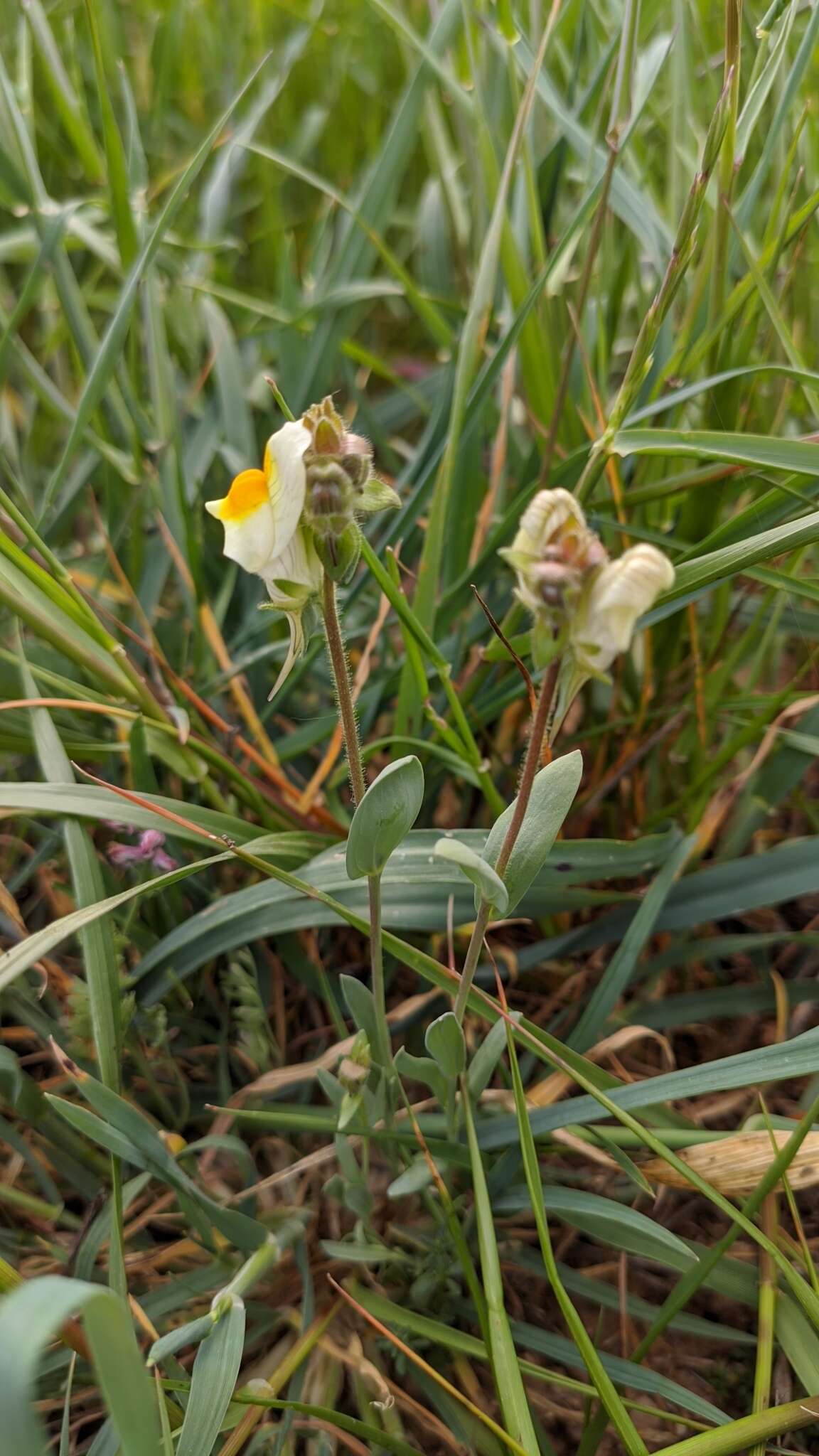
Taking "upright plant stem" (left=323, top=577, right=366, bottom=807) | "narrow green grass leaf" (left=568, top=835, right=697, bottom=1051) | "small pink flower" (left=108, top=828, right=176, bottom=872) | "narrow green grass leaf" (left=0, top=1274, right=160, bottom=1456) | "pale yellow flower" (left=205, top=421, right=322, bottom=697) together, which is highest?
"pale yellow flower" (left=205, top=421, right=322, bottom=697)

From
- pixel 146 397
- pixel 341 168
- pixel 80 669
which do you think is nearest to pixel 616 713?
pixel 80 669

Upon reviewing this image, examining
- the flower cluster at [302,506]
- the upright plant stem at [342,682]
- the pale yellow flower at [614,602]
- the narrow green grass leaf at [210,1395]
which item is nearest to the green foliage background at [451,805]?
the narrow green grass leaf at [210,1395]

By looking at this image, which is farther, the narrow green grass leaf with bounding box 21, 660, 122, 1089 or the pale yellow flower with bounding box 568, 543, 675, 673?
the narrow green grass leaf with bounding box 21, 660, 122, 1089

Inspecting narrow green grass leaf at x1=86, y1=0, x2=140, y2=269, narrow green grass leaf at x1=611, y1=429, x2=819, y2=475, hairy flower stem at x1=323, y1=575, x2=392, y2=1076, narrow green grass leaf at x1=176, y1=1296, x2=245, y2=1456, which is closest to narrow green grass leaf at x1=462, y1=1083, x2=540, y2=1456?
hairy flower stem at x1=323, y1=575, x2=392, y2=1076

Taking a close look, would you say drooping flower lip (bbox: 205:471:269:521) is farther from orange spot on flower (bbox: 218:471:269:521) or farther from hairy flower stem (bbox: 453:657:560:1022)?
hairy flower stem (bbox: 453:657:560:1022)

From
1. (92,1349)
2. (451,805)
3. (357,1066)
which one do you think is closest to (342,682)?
(357,1066)

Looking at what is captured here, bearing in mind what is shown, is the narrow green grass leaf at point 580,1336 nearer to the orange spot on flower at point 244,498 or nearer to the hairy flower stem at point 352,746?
the hairy flower stem at point 352,746
